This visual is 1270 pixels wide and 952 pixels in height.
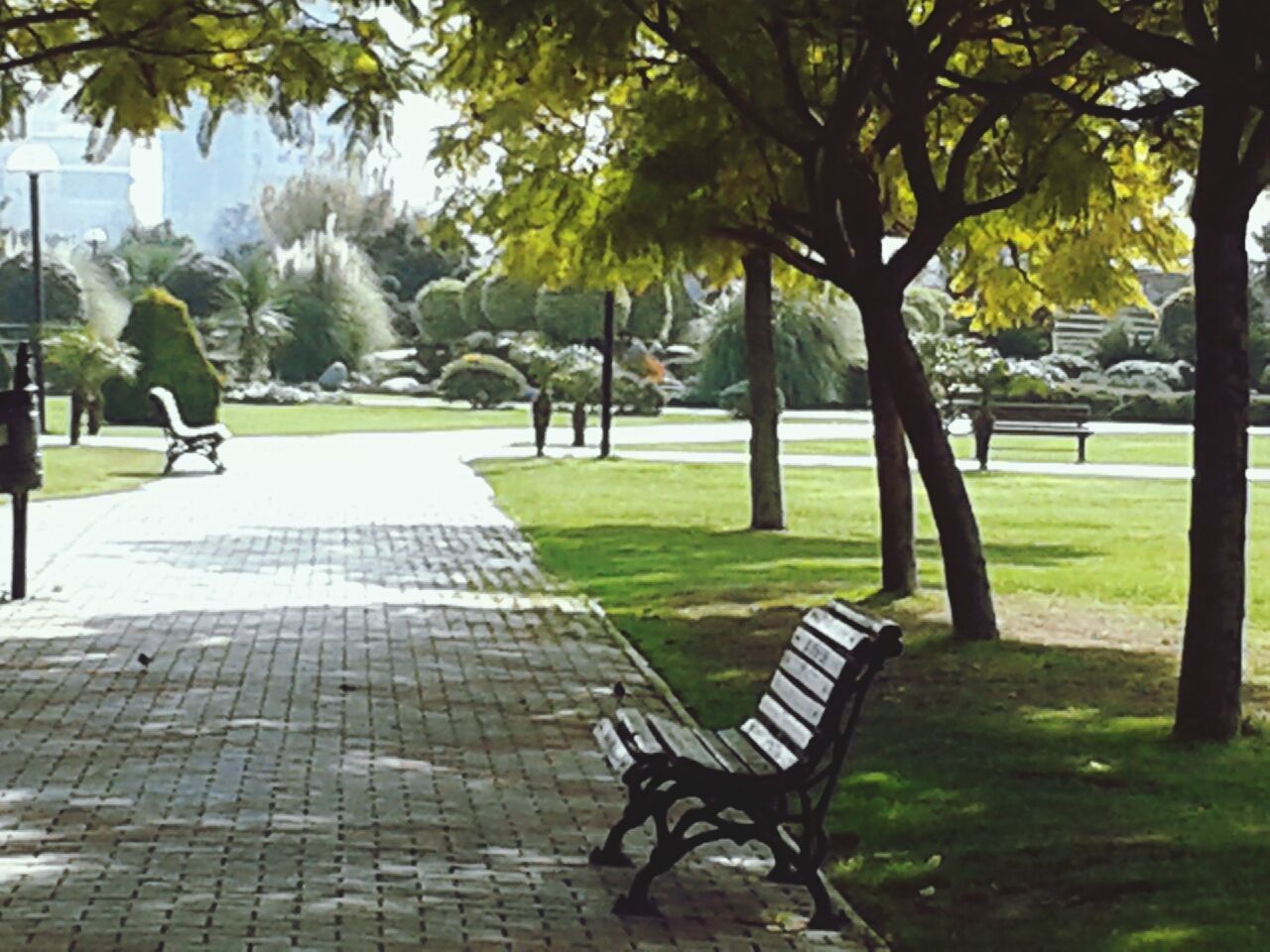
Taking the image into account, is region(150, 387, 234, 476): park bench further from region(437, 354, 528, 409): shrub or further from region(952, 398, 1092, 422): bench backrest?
region(437, 354, 528, 409): shrub

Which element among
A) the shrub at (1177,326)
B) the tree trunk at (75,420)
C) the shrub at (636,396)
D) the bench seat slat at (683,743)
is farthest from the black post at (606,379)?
the shrub at (1177,326)

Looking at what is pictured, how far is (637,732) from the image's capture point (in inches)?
256

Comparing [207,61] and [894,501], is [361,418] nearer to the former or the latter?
[894,501]

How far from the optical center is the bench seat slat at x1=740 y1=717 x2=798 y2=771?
6168 mm

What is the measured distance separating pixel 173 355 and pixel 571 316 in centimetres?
1989

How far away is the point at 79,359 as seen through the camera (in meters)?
32.9

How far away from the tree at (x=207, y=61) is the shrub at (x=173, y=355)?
21158 millimetres

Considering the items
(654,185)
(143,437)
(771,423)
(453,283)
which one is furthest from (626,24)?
(453,283)

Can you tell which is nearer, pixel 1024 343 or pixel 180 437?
pixel 180 437

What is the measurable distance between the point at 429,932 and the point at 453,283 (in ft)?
178

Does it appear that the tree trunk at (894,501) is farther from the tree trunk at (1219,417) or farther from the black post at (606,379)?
the black post at (606,379)

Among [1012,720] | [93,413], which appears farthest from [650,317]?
[1012,720]

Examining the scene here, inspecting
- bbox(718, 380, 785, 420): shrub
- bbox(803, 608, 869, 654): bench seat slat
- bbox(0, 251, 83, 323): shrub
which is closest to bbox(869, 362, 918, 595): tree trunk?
bbox(803, 608, 869, 654): bench seat slat

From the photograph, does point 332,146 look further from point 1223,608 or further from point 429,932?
point 429,932
